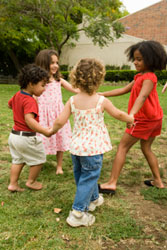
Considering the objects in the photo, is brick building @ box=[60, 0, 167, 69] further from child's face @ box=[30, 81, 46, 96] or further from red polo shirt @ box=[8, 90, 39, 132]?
red polo shirt @ box=[8, 90, 39, 132]

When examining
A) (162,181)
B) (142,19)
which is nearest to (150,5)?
(142,19)

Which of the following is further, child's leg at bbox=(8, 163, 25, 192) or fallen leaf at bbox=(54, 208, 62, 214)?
child's leg at bbox=(8, 163, 25, 192)

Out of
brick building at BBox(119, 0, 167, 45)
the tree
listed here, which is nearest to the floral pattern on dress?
the tree

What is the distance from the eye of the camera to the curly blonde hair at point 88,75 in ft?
6.94

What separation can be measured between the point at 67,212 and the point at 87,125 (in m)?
0.90

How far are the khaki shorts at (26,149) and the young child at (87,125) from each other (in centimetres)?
59

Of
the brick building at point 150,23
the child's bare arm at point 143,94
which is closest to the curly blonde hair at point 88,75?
the child's bare arm at point 143,94

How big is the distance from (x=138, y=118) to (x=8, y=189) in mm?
1626

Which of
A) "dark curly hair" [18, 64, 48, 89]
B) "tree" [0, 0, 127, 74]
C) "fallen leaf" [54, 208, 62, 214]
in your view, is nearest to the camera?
"fallen leaf" [54, 208, 62, 214]

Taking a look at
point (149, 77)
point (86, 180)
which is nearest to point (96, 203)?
point (86, 180)

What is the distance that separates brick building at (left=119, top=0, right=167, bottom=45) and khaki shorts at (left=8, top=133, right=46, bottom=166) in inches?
925

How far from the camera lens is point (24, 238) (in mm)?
2047

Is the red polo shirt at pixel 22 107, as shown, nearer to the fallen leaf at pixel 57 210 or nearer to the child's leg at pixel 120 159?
the fallen leaf at pixel 57 210

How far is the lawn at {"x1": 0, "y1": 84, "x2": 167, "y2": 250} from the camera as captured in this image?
204cm
